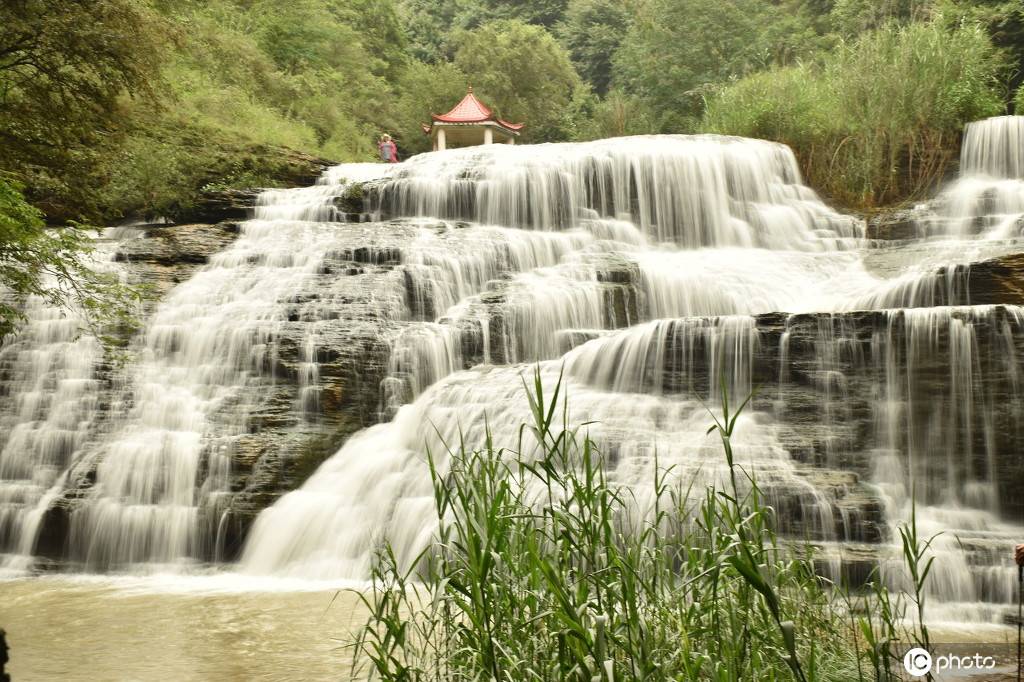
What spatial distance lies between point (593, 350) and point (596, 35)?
32.0 meters

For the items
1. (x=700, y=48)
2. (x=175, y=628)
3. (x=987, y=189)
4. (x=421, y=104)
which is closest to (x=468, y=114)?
(x=421, y=104)

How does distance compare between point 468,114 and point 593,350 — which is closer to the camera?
point 593,350

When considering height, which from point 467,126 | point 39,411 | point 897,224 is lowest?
point 39,411

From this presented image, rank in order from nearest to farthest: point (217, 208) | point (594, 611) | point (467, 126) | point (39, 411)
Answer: point (594, 611) < point (39, 411) < point (217, 208) < point (467, 126)

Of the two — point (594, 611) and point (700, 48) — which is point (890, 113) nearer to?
point (700, 48)

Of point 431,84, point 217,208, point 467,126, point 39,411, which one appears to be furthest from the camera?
point 431,84

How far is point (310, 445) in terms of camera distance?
31.2ft

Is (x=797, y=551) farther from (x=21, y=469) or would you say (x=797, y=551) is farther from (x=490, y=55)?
(x=490, y=55)

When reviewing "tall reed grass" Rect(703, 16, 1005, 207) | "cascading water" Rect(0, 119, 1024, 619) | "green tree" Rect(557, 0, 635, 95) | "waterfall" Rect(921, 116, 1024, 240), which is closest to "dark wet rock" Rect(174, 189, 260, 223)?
"cascading water" Rect(0, 119, 1024, 619)

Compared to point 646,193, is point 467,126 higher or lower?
higher

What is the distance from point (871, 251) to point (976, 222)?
160 cm

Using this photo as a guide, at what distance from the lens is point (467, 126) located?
26641 mm

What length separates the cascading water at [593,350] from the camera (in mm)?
7441

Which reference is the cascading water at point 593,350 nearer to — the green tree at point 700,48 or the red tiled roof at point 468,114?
the red tiled roof at point 468,114
